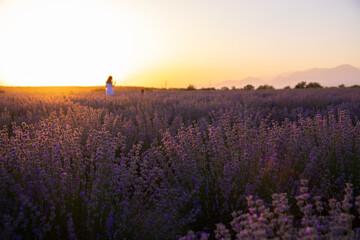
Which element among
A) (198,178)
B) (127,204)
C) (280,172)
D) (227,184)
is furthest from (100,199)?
(280,172)

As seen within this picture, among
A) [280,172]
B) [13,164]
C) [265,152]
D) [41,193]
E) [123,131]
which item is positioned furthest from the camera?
[123,131]

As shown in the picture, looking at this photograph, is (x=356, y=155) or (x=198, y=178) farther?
(x=356, y=155)

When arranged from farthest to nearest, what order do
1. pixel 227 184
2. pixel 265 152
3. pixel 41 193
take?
pixel 265 152, pixel 227 184, pixel 41 193

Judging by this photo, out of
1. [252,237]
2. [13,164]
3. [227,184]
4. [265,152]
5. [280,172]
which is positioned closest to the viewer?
[252,237]

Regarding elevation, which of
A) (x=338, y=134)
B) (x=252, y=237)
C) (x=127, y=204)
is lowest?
(x=127, y=204)

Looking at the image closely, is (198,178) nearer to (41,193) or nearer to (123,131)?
(41,193)

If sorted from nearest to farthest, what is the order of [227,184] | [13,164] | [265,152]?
1. [13,164]
2. [227,184]
3. [265,152]

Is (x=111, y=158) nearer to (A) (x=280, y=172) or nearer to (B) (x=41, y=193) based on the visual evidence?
(B) (x=41, y=193)

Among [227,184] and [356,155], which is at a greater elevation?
[356,155]

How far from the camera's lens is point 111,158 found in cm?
219

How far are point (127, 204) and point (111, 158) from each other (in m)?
0.39

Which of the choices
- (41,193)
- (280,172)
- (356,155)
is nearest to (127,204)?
(41,193)

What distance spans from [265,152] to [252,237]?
180cm

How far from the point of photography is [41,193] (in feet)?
6.27
